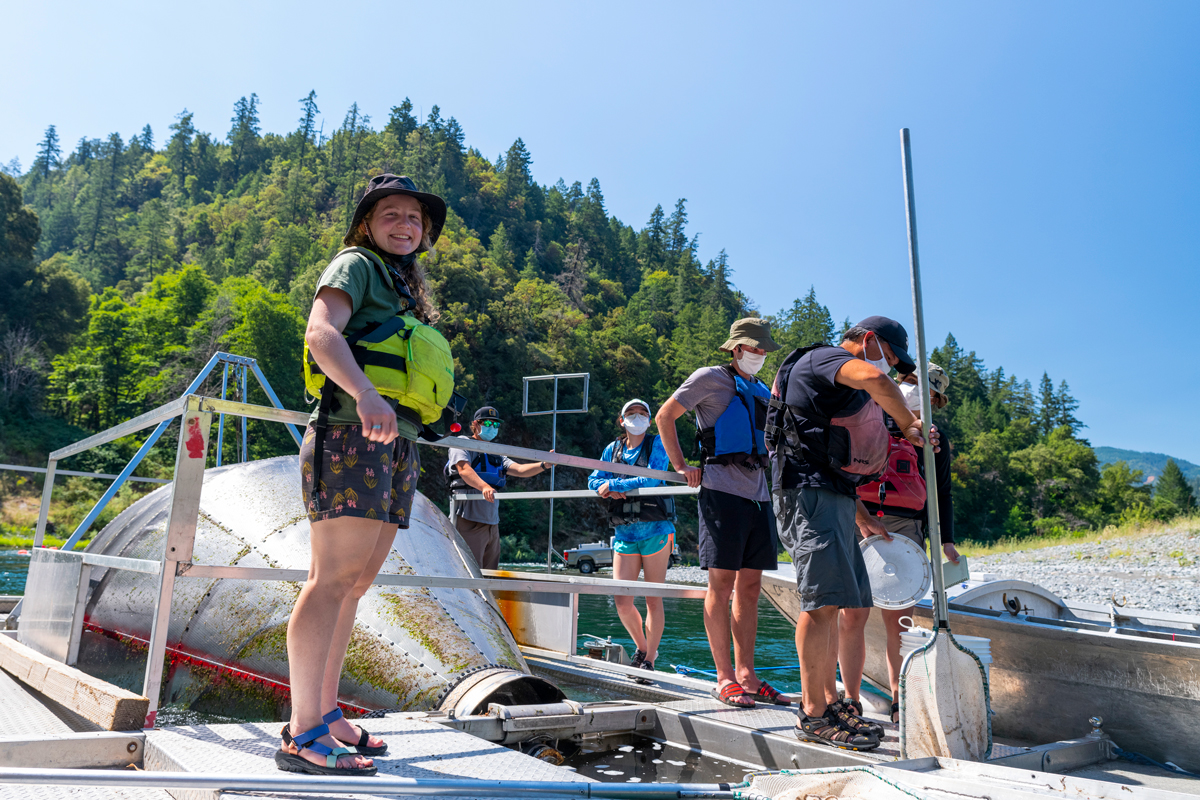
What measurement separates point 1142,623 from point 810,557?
10.2ft

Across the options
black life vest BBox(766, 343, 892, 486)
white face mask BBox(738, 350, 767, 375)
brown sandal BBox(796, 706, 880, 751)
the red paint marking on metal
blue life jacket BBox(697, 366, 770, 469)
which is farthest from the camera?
white face mask BBox(738, 350, 767, 375)

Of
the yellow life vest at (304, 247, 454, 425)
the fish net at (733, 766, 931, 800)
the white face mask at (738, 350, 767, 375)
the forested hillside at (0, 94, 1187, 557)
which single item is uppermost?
the forested hillside at (0, 94, 1187, 557)

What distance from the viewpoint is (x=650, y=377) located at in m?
71.4

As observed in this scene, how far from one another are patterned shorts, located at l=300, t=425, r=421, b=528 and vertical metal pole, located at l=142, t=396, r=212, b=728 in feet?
1.98

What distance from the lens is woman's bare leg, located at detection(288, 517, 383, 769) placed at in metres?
2.06

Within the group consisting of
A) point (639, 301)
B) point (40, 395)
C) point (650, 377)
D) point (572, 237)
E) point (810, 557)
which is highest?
point (572, 237)

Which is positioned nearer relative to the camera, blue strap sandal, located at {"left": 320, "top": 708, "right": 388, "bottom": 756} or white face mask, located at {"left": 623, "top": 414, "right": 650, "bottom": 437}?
blue strap sandal, located at {"left": 320, "top": 708, "right": 388, "bottom": 756}

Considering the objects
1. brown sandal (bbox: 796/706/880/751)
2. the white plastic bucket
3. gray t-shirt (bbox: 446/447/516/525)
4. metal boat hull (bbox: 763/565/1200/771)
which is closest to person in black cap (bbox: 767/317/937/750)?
brown sandal (bbox: 796/706/880/751)

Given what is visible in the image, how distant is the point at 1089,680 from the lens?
3.61 meters

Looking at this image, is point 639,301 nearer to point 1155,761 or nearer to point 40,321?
point 40,321

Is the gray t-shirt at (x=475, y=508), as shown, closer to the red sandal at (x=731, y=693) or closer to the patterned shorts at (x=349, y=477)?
the red sandal at (x=731, y=693)

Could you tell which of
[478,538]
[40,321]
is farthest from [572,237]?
[478,538]

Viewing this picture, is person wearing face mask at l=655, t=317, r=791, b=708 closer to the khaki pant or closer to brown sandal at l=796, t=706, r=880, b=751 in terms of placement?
brown sandal at l=796, t=706, r=880, b=751

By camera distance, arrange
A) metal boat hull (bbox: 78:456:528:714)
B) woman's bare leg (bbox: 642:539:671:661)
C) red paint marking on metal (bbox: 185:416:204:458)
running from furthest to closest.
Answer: woman's bare leg (bbox: 642:539:671:661) < metal boat hull (bbox: 78:456:528:714) < red paint marking on metal (bbox: 185:416:204:458)
